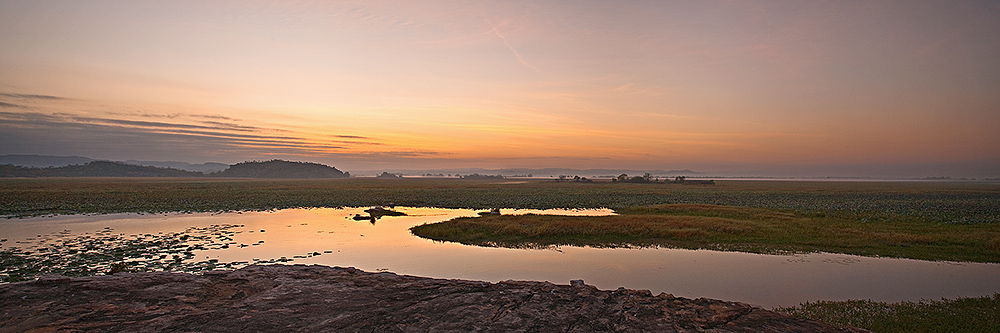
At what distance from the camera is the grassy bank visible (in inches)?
900

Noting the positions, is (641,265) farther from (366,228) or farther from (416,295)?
(366,228)

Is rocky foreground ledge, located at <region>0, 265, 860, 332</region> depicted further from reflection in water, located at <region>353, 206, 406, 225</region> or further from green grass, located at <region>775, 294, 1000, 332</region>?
reflection in water, located at <region>353, 206, 406, 225</region>

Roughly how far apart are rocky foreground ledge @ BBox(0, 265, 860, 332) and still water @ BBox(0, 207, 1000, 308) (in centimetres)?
621

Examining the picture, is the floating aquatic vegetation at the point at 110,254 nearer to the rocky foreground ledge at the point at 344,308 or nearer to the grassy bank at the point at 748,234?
the rocky foreground ledge at the point at 344,308

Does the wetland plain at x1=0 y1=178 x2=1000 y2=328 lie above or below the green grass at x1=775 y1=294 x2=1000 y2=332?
below

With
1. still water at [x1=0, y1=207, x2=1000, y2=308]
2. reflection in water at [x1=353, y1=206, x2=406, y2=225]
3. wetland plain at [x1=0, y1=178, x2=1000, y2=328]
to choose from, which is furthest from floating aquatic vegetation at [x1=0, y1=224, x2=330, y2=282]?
reflection in water at [x1=353, y1=206, x2=406, y2=225]

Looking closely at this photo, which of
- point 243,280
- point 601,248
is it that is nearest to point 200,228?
point 243,280

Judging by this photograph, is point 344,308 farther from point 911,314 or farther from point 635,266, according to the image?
point 911,314

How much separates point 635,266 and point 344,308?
45.3 ft

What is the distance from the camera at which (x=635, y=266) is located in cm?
1923

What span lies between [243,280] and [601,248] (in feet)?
58.2

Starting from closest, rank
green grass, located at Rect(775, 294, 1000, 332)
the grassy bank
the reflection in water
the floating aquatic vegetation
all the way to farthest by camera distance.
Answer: green grass, located at Rect(775, 294, 1000, 332) < the floating aquatic vegetation < the grassy bank < the reflection in water

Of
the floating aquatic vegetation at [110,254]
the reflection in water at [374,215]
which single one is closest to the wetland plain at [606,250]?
the floating aquatic vegetation at [110,254]

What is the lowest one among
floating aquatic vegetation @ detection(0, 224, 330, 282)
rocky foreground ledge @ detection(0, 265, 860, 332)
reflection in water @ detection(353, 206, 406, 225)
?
reflection in water @ detection(353, 206, 406, 225)
